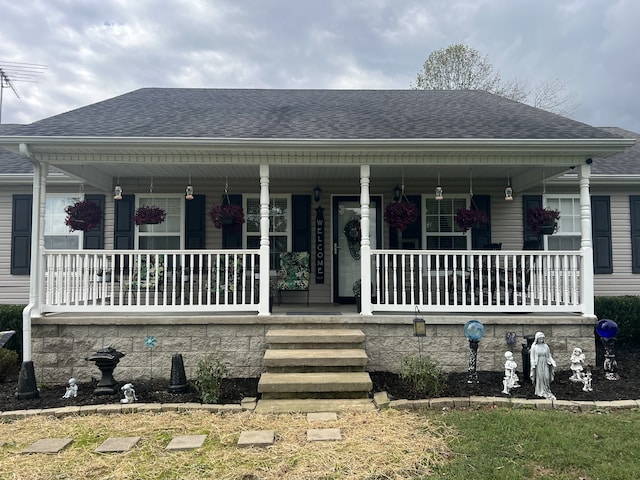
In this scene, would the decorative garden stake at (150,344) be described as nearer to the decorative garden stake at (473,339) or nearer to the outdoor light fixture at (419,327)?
the outdoor light fixture at (419,327)

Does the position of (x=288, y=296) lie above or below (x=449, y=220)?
below

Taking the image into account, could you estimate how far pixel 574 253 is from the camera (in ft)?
16.9

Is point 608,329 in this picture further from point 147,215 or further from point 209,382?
point 147,215

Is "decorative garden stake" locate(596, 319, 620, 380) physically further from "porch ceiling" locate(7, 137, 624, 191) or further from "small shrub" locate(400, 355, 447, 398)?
"porch ceiling" locate(7, 137, 624, 191)

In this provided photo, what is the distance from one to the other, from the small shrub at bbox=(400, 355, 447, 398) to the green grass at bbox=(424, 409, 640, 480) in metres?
0.44

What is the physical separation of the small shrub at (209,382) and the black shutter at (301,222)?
9.86 feet

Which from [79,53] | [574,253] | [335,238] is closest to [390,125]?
[335,238]

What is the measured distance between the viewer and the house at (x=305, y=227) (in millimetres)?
4945

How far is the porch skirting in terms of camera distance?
4.92 metres

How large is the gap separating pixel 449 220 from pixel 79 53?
14185 mm

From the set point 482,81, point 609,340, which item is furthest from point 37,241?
point 482,81

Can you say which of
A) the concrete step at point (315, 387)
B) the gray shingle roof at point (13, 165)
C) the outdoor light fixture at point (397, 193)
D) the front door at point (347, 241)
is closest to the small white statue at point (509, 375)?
the concrete step at point (315, 387)

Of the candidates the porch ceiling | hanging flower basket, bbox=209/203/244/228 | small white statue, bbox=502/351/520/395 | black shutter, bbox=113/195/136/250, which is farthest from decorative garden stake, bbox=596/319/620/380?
black shutter, bbox=113/195/136/250

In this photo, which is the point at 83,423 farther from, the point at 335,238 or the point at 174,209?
the point at 335,238
